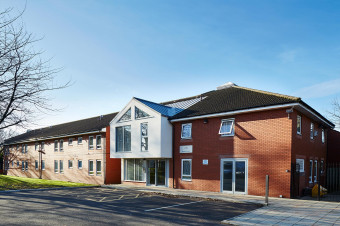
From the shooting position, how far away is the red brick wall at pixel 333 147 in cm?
2241

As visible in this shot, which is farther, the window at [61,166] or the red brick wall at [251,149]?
the window at [61,166]

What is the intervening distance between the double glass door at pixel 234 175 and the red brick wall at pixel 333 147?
38.4ft

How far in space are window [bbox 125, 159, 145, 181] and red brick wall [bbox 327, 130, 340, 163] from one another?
1608 cm

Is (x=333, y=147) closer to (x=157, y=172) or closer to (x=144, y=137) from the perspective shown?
(x=157, y=172)

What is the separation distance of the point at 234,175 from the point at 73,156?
19487mm

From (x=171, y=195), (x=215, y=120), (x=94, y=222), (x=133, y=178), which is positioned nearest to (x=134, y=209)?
(x=94, y=222)

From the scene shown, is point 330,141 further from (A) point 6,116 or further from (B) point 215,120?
(A) point 6,116

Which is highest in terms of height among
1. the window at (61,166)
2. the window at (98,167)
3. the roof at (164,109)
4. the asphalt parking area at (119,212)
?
the roof at (164,109)

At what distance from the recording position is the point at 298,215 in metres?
9.63

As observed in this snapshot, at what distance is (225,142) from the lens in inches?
643

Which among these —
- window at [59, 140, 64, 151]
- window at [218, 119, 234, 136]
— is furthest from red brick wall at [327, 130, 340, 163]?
window at [59, 140, 64, 151]

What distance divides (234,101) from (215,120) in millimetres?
1803

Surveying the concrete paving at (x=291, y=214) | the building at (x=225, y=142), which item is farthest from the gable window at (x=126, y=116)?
the concrete paving at (x=291, y=214)

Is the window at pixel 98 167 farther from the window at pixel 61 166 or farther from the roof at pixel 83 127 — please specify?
the window at pixel 61 166
